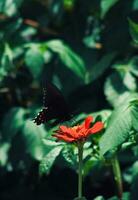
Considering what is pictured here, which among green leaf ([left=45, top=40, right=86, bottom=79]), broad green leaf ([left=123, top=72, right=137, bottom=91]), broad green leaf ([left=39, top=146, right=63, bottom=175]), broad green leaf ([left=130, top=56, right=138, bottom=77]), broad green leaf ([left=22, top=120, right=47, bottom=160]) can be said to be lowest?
broad green leaf ([left=39, top=146, right=63, bottom=175])

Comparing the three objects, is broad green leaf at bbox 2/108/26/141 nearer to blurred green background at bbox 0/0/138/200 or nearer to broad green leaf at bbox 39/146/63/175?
blurred green background at bbox 0/0/138/200

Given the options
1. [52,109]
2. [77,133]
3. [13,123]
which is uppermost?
→ [13,123]

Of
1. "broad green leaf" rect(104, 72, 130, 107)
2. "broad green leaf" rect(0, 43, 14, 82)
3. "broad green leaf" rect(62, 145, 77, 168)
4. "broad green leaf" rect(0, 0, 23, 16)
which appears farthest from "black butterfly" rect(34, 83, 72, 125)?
"broad green leaf" rect(0, 0, 23, 16)

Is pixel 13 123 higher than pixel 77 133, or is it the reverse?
pixel 13 123

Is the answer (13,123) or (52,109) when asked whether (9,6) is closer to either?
(13,123)

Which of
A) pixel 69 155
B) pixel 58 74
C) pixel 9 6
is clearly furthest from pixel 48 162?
pixel 9 6

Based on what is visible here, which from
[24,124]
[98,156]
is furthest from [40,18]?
[98,156]

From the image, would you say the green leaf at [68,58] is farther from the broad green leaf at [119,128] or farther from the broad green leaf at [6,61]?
the broad green leaf at [119,128]
